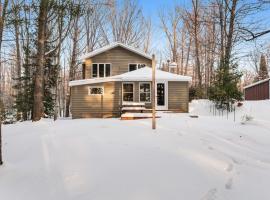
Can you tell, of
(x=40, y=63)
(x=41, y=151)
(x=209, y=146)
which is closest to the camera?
(x=41, y=151)

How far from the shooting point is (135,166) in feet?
16.3

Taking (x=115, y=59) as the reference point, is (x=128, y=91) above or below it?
→ below

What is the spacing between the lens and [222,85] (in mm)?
17469

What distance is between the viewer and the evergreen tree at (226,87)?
1723 centimetres

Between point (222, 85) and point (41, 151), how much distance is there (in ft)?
44.5

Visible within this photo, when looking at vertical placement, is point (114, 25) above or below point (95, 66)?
above

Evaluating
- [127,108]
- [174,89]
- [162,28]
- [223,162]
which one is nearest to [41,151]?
[223,162]

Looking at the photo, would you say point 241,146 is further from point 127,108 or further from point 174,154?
point 127,108

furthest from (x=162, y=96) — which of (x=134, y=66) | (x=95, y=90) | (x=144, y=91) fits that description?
(x=134, y=66)

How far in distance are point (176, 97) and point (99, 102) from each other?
465 cm

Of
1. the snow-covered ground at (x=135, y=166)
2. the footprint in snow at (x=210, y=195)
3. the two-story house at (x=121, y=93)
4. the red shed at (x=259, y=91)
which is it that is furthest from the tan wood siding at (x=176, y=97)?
the footprint in snow at (x=210, y=195)

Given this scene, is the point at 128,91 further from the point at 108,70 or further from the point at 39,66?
the point at 39,66

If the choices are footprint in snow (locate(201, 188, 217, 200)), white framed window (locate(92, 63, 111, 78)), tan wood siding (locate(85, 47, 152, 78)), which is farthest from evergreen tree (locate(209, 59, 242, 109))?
footprint in snow (locate(201, 188, 217, 200))

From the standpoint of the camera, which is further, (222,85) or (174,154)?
(222,85)
